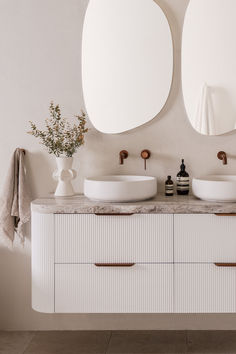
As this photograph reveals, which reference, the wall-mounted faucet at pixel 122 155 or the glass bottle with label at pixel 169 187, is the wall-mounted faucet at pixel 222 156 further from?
the wall-mounted faucet at pixel 122 155

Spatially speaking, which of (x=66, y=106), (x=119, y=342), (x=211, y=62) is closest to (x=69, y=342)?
(x=119, y=342)

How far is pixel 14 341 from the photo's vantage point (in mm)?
2648

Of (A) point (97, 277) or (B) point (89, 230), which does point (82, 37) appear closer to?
(B) point (89, 230)

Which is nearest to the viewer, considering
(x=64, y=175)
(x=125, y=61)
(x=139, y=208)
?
(x=139, y=208)

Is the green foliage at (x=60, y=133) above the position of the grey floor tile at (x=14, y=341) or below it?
above

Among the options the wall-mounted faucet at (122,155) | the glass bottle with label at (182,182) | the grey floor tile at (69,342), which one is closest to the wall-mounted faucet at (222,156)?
the glass bottle with label at (182,182)

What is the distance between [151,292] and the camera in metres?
2.26

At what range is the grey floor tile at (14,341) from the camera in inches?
99.4

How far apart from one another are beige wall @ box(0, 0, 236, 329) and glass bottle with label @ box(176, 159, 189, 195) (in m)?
0.09

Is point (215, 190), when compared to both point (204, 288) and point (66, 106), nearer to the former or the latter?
point (204, 288)

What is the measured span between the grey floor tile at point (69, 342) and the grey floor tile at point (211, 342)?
0.52 m

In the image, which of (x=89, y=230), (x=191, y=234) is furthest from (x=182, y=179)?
(x=89, y=230)

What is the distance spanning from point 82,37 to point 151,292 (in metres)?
1.58

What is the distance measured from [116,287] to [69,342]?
65 cm
